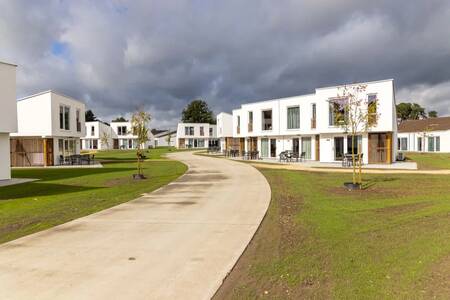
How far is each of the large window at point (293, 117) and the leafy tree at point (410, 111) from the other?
68.4 m

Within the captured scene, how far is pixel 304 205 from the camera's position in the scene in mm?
9883

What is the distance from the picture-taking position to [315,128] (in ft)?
98.6

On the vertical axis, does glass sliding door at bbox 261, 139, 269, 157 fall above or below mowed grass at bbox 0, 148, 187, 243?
above

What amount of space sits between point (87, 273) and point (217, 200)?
627 cm

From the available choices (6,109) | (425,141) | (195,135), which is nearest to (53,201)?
(6,109)

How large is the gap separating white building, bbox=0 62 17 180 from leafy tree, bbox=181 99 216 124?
96148 mm

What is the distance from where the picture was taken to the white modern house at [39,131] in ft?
89.5

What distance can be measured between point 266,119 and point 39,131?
22.1 m

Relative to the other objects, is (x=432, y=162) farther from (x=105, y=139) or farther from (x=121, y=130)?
(x=121, y=130)

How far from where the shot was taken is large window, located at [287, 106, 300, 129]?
106 ft

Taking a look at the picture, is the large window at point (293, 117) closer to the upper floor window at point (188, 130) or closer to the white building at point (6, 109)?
the white building at point (6, 109)

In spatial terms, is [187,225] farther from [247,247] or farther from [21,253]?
[21,253]

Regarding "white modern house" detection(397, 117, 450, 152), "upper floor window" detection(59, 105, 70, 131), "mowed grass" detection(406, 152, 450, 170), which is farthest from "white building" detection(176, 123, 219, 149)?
"mowed grass" detection(406, 152, 450, 170)

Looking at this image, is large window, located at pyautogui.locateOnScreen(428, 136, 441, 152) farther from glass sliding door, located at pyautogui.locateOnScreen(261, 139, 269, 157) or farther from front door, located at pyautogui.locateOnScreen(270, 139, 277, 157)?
glass sliding door, located at pyautogui.locateOnScreen(261, 139, 269, 157)
